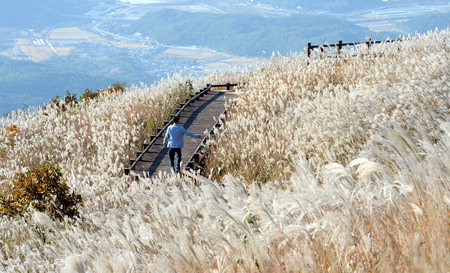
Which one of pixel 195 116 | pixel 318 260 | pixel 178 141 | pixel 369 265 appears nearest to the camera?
pixel 369 265

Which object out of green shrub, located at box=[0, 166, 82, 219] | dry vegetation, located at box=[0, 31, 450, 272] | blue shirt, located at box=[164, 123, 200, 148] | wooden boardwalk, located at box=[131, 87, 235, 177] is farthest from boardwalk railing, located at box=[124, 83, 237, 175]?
green shrub, located at box=[0, 166, 82, 219]

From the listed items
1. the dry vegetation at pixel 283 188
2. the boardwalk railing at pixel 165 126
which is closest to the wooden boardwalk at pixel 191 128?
the boardwalk railing at pixel 165 126

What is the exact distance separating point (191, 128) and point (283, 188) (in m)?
10.2

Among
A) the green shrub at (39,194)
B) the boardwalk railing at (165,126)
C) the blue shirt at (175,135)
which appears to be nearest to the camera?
the green shrub at (39,194)

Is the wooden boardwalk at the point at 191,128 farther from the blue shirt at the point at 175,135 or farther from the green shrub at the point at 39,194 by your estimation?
the green shrub at the point at 39,194

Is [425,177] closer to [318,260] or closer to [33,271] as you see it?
[318,260]

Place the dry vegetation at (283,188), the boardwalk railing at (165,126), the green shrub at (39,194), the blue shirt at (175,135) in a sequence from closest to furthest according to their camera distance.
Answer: the dry vegetation at (283,188)
the green shrub at (39,194)
the blue shirt at (175,135)
the boardwalk railing at (165,126)

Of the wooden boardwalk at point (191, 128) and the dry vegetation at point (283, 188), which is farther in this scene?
the wooden boardwalk at point (191, 128)

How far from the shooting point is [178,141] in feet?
40.9

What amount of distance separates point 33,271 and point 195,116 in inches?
474

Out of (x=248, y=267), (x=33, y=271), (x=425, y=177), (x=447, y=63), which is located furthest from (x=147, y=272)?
(x=447, y=63)

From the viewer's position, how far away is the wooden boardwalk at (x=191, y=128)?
1427 cm

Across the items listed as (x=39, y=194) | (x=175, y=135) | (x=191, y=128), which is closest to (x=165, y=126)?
(x=191, y=128)

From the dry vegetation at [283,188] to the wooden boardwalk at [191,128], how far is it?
1.03 metres
